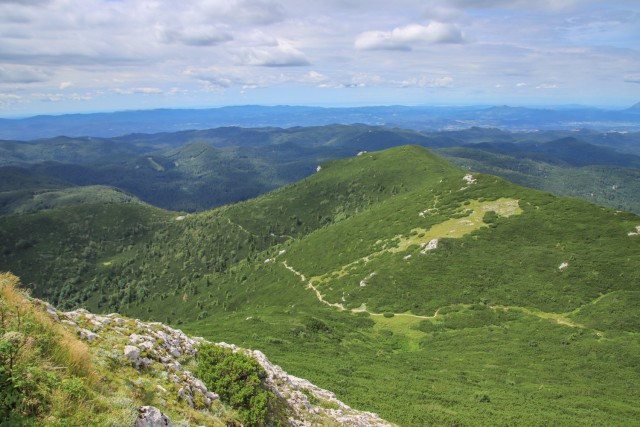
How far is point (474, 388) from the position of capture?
103 feet

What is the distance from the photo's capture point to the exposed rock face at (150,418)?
10.4m

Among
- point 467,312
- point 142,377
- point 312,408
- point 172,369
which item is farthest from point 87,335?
point 467,312

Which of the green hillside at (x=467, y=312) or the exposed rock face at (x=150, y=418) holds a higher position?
the exposed rock face at (x=150, y=418)

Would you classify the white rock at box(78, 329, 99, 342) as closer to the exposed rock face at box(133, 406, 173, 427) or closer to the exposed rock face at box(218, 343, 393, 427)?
the exposed rock face at box(133, 406, 173, 427)

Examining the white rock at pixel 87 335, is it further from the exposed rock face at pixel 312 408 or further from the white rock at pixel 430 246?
the white rock at pixel 430 246

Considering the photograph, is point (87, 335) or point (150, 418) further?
point (87, 335)

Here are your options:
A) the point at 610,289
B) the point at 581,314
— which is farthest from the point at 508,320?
the point at 610,289

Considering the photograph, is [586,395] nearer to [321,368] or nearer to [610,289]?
[321,368]

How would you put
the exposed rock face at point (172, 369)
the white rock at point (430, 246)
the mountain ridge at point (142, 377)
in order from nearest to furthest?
the mountain ridge at point (142, 377) → the exposed rock face at point (172, 369) → the white rock at point (430, 246)

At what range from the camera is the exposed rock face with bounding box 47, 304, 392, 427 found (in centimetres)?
1488

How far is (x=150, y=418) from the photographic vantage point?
10.7 metres

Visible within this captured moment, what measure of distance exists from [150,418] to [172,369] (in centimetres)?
607

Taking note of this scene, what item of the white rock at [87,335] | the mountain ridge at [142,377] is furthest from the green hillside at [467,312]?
the white rock at [87,335]

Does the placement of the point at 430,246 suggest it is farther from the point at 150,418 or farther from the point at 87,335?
the point at 150,418
